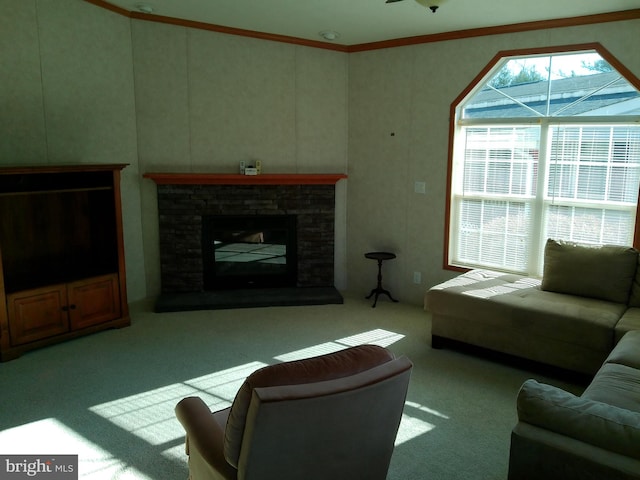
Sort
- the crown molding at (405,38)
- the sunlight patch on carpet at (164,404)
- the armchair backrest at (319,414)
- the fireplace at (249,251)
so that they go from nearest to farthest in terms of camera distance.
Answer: the armchair backrest at (319,414) → the sunlight patch on carpet at (164,404) → the crown molding at (405,38) → the fireplace at (249,251)

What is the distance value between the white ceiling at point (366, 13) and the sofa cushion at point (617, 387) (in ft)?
9.47

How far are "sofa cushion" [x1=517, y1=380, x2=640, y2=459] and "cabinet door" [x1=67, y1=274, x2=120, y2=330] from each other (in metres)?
3.84

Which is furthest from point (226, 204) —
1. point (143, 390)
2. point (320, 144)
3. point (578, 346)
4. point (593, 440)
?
point (593, 440)

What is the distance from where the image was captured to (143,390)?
3773 millimetres

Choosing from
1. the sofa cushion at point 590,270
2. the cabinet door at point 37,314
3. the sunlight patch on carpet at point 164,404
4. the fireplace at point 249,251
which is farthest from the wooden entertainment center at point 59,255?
the sofa cushion at point 590,270

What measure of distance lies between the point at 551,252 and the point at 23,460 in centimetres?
404

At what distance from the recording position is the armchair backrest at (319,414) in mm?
1797

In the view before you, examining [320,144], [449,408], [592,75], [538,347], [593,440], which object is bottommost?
[449,408]

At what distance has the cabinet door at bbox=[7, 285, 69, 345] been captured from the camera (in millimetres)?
4242

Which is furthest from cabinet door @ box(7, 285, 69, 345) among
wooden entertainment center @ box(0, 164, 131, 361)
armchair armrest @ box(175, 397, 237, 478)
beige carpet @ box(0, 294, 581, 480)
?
armchair armrest @ box(175, 397, 237, 478)

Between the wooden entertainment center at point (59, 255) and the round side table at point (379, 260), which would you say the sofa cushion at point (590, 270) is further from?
the wooden entertainment center at point (59, 255)

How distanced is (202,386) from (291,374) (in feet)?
7.21

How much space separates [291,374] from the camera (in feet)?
6.10

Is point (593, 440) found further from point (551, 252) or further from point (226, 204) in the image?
point (226, 204)
